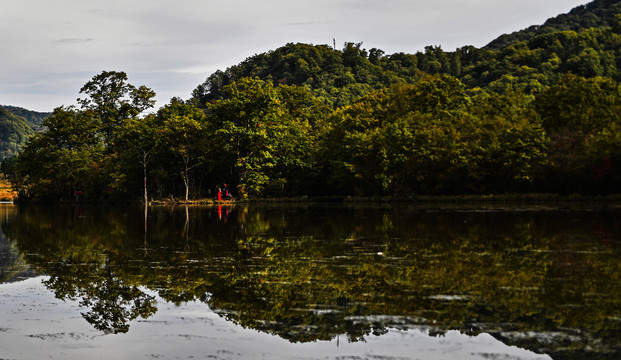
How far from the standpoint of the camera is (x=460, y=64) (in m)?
162

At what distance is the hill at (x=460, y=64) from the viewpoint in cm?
11006

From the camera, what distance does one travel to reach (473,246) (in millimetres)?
15469

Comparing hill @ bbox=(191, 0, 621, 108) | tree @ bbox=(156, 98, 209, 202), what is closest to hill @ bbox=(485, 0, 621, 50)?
hill @ bbox=(191, 0, 621, 108)

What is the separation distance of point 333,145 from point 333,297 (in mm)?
56286

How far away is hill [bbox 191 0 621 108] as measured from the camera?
361 ft

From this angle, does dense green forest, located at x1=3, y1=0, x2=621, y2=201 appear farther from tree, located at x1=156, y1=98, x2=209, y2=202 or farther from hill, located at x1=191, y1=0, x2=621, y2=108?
hill, located at x1=191, y1=0, x2=621, y2=108

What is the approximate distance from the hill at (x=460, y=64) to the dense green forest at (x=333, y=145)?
2003 cm

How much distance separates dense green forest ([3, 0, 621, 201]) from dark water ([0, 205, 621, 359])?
40.2m

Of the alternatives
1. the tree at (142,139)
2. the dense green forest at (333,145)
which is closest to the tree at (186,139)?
the dense green forest at (333,145)

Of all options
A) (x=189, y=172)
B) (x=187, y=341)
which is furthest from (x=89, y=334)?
(x=189, y=172)

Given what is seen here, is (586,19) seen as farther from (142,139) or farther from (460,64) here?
(142,139)

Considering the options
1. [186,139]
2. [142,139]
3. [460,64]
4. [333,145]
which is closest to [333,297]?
[186,139]

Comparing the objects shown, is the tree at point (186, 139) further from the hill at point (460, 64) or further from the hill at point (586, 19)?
the hill at point (586, 19)

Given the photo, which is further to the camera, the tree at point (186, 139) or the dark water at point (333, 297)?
the tree at point (186, 139)
